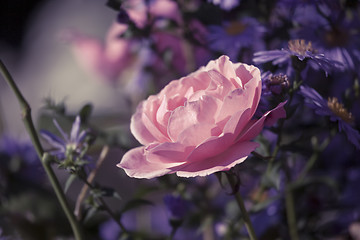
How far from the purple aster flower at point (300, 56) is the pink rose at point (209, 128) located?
5 cm

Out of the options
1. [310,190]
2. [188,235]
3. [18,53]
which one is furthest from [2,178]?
[18,53]

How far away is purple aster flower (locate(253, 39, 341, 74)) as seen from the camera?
34cm

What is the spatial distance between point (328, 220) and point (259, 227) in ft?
0.32

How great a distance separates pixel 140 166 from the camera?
32cm

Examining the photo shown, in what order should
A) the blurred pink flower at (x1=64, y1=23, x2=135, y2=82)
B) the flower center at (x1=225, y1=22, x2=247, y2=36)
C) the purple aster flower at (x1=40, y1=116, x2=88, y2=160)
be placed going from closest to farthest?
the purple aster flower at (x1=40, y1=116, x2=88, y2=160)
the flower center at (x1=225, y1=22, x2=247, y2=36)
the blurred pink flower at (x1=64, y1=23, x2=135, y2=82)

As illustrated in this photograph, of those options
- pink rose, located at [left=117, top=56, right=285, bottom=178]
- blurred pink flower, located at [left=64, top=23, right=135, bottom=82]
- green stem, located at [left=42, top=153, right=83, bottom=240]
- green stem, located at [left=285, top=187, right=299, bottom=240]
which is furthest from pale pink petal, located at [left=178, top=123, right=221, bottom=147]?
blurred pink flower, located at [left=64, top=23, right=135, bottom=82]

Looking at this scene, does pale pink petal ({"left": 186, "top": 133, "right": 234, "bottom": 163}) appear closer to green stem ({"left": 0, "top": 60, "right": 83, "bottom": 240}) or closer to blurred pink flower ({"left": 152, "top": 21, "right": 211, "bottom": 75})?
green stem ({"left": 0, "top": 60, "right": 83, "bottom": 240})

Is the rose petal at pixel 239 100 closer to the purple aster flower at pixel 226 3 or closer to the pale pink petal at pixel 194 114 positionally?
the pale pink petal at pixel 194 114

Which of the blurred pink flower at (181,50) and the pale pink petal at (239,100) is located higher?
the pale pink petal at (239,100)

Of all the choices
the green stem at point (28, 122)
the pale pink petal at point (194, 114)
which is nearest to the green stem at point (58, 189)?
the green stem at point (28, 122)

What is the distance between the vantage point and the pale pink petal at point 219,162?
29 centimetres

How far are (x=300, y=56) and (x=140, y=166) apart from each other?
0.15 meters

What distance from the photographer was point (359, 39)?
1.61 ft

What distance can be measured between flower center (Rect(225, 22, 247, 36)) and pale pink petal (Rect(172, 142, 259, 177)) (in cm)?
23
